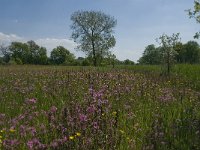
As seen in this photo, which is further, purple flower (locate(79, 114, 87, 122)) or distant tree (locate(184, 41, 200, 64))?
distant tree (locate(184, 41, 200, 64))

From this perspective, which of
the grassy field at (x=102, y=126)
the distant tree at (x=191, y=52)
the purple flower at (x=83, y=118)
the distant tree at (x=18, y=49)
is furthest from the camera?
the distant tree at (x=18, y=49)

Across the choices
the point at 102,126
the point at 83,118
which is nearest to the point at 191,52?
the point at 102,126

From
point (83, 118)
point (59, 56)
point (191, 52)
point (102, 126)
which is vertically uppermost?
point (191, 52)

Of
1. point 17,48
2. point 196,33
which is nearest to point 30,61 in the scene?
point 17,48

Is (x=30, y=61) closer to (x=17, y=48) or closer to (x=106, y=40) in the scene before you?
(x=17, y=48)

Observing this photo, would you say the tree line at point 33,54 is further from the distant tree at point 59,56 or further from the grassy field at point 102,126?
the grassy field at point 102,126

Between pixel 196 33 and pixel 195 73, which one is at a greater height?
pixel 196 33

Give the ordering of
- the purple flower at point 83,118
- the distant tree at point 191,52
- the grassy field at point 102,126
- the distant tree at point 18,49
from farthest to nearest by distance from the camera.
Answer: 1. the distant tree at point 18,49
2. the distant tree at point 191,52
3. the purple flower at point 83,118
4. the grassy field at point 102,126

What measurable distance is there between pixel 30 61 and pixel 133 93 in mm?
109517

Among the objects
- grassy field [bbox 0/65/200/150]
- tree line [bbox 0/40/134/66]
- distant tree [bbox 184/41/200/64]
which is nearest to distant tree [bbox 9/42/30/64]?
tree line [bbox 0/40/134/66]

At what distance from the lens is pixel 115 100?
782cm

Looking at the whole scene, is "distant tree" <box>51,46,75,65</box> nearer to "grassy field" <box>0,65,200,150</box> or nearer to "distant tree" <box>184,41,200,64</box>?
"distant tree" <box>184,41,200,64</box>

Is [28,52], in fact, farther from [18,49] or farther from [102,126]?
[102,126]

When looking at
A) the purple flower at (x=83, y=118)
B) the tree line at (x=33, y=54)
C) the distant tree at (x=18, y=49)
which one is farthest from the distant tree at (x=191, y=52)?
the purple flower at (x=83, y=118)
